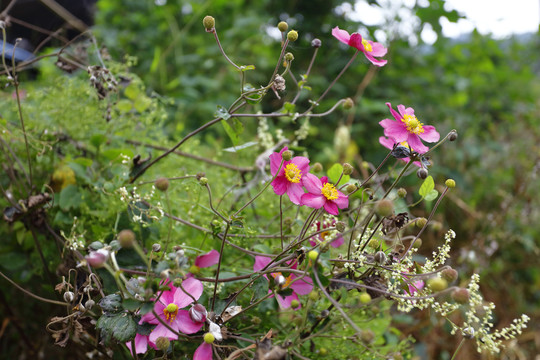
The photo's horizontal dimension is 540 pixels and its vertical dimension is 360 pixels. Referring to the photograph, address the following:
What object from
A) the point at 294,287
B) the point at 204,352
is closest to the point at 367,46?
the point at 294,287

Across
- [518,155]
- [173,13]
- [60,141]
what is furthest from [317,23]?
[60,141]

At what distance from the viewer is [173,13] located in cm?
216

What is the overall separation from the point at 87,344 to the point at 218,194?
1.25ft

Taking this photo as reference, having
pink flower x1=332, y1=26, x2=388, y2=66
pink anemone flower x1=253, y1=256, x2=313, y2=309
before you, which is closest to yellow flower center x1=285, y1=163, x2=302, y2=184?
pink anemone flower x1=253, y1=256, x2=313, y2=309

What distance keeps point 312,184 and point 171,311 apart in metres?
0.23

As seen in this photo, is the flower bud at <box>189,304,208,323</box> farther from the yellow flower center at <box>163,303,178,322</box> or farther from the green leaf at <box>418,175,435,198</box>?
the green leaf at <box>418,175,435,198</box>

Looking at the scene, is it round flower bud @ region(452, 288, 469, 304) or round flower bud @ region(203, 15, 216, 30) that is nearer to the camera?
round flower bud @ region(452, 288, 469, 304)

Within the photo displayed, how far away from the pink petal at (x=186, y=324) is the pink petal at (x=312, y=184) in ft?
0.70

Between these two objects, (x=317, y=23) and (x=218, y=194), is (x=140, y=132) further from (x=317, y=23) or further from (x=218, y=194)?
(x=317, y=23)

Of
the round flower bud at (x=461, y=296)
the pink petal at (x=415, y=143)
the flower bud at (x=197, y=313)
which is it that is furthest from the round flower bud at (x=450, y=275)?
the flower bud at (x=197, y=313)

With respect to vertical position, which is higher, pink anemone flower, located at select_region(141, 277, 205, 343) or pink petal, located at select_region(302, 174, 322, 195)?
pink petal, located at select_region(302, 174, 322, 195)

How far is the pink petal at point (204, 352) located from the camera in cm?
50

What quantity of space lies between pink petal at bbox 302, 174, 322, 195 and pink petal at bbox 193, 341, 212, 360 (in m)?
0.23

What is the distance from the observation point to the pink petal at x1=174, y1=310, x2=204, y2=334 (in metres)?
0.51
